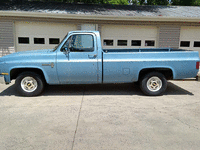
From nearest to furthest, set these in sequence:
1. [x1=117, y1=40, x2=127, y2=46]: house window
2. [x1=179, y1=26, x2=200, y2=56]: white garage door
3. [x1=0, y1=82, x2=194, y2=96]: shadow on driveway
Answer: [x1=0, y1=82, x2=194, y2=96]: shadow on driveway < [x1=117, y1=40, x2=127, y2=46]: house window < [x1=179, y1=26, x2=200, y2=56]: white garage door

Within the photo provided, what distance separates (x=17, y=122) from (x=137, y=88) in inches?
174

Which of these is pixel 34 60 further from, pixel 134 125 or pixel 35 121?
pixel 134 125

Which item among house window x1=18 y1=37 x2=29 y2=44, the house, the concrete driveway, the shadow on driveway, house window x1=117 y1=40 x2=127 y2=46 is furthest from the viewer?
house window x1=117 y1=40 x2=127 y2=46

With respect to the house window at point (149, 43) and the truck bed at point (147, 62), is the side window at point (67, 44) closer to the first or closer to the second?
the truck bed at point (147, 62)

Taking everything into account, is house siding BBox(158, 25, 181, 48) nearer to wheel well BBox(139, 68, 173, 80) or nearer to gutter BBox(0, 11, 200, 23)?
gutter BBox(0, 11, 200, 23)

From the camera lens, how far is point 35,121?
4066mm

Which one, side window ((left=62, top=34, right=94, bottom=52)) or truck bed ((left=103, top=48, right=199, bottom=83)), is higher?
side window ((left=62, top=34, right=94, bottom=52))

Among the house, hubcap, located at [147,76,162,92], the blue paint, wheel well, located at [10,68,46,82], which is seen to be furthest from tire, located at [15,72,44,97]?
the house

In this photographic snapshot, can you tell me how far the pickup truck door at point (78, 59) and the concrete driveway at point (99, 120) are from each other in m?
0.67

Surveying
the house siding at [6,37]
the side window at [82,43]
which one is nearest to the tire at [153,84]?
the side window at [82,43]

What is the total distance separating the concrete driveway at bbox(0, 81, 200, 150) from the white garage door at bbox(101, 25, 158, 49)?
255 inches

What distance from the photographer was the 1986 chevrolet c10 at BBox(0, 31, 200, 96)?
5602mm

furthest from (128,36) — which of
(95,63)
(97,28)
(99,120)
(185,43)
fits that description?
(99,120)

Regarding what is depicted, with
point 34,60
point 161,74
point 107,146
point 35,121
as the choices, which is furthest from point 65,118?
point 161,74
